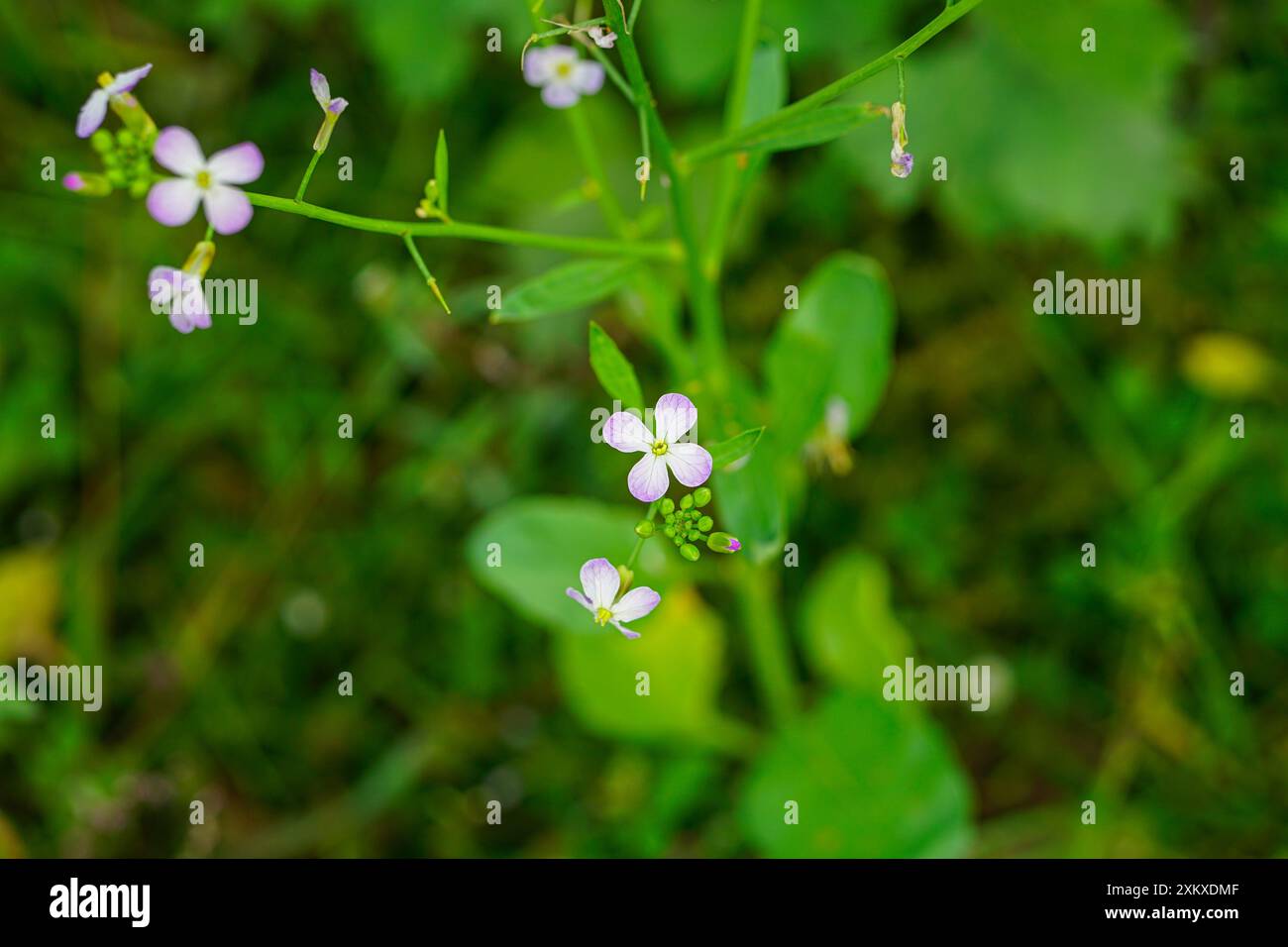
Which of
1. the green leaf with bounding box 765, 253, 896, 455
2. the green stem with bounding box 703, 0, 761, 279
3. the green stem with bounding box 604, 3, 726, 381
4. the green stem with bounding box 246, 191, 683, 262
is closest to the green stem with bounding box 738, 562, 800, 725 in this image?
the green leaf with bounding box 765, 253, 896, 455

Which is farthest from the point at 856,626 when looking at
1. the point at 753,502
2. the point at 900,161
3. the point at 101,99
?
the point at 101,99

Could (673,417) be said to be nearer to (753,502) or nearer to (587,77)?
(753,502)

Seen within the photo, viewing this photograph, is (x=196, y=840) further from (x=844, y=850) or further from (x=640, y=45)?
(x=640, y=45)

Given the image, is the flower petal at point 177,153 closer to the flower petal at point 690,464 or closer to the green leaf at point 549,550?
the flower petal at point 690,464

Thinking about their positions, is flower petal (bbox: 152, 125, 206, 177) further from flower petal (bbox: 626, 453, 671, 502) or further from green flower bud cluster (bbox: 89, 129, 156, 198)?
flower petal (bbox: 626, 453, 671, 502)

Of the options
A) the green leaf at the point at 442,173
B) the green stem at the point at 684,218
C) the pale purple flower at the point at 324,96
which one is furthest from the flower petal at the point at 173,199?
the green stem at the point at 684,218
